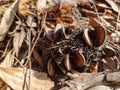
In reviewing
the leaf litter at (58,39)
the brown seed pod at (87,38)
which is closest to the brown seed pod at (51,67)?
the leaf litter at (58,39)

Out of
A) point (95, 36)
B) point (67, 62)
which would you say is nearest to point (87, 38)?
point (95, 36)

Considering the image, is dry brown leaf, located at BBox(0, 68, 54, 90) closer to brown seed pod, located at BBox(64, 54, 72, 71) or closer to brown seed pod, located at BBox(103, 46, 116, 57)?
brown seed pod, located at BBox(64, 54, 72, 71)

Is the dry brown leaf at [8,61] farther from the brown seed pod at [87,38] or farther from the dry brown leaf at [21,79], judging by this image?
the brown seed pod at [87,38]

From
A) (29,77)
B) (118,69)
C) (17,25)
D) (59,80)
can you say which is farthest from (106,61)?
(17,25)

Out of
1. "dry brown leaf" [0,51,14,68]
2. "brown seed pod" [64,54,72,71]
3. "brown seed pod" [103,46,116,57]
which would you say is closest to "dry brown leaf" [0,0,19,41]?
"dry brown leaf" [0,51,14,68]

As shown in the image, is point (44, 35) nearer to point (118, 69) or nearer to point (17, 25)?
point (17, 25)

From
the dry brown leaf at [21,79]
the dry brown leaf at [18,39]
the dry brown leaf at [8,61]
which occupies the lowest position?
the dry brown leaf at [21,79]
